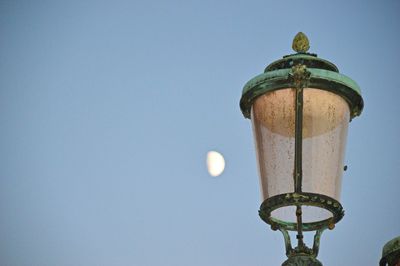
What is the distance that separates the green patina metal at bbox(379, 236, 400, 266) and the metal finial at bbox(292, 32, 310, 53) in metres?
1.67

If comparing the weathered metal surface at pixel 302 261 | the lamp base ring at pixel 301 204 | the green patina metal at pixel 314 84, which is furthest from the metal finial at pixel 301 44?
the weathered metal surface at pixel 302 261

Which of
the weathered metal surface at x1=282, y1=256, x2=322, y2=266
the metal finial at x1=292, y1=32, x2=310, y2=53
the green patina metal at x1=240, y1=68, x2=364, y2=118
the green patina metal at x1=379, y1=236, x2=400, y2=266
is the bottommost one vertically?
the weathered metal surface at x1=282, y1=256, x2=322, y2=266

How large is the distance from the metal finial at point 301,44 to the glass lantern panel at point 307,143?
0.48 metres

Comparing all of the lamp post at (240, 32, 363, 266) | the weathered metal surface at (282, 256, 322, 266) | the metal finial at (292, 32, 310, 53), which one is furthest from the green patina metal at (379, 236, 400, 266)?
the metal finial at (292, 32, 310, 53)

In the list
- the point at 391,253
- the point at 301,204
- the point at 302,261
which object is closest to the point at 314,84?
the point at 301,204

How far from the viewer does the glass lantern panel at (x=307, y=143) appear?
295cm

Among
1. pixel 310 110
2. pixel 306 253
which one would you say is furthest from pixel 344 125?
pixel 306 253

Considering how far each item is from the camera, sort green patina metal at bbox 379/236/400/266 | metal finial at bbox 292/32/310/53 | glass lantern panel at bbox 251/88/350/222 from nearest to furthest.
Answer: glass lantern panel at bbox 251/88/350/222 < metal finial at bbox 292/32/310/53 < green patina metal at bbox 379/236/400/266

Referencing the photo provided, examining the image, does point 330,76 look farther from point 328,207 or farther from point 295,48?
point 328,207

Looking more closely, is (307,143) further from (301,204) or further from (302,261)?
(302,261)

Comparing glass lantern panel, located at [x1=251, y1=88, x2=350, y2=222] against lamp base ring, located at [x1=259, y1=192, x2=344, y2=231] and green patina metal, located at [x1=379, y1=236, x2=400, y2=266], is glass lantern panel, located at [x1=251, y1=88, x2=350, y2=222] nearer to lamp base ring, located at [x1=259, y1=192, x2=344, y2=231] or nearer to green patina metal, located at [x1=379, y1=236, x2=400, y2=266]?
lamp base ring, located at [x1=259, y1=192, x2=344, y2=231]

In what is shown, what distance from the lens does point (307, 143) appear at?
117 inches

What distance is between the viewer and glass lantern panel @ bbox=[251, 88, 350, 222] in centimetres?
295

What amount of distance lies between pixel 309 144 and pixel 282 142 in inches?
7.1
